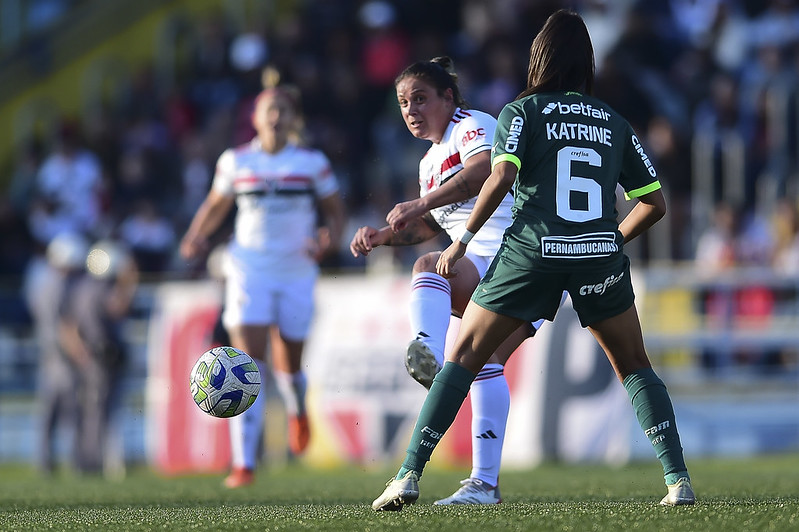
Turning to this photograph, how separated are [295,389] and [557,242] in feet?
15.0

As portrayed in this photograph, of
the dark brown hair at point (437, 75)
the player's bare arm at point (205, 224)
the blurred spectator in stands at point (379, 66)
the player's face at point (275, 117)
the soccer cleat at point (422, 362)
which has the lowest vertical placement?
the soccer cleat at point (422, 362)

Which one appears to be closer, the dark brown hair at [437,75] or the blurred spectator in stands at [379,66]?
the dark brown hair at [437,75]

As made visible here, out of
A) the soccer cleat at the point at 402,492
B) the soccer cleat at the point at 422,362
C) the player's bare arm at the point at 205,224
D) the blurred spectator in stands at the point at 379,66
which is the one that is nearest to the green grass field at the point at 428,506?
the soccer cleat at the point at 402,492

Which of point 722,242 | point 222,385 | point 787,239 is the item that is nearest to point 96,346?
point 722,242

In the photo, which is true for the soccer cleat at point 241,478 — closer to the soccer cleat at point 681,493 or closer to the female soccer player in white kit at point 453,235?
the female soccer player in white kit at point 453,235

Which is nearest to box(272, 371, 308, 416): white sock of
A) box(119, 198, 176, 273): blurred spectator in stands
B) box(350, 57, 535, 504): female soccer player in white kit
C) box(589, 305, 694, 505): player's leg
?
box(350, 57, 535, 504): female soccer player in white kit

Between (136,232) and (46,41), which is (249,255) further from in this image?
(46,41)

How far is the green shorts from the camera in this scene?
20.2 feet

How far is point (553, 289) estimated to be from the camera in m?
6.23

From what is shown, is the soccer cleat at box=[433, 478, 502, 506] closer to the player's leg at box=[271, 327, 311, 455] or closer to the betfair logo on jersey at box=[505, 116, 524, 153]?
the betfair logo on jersey at box=[505, 116, 524, 153]

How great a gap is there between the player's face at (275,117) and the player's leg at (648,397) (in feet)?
14.2

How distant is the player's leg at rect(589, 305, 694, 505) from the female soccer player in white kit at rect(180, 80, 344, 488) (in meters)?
4.15

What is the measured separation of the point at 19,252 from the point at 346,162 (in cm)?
509

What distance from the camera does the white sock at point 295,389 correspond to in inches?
405
